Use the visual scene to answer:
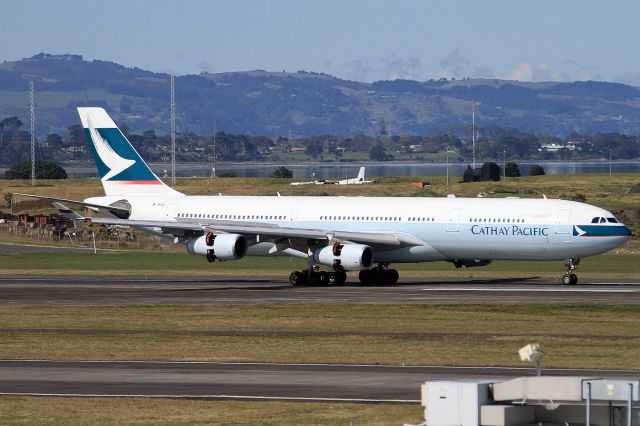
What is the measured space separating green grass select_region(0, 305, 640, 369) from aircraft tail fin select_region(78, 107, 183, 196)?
22418 mm

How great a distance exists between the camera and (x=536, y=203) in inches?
2628

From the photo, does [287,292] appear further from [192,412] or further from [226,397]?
[192,412]

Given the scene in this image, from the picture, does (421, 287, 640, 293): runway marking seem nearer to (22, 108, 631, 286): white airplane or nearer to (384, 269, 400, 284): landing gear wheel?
(22, 108, 631, 286): white airplane

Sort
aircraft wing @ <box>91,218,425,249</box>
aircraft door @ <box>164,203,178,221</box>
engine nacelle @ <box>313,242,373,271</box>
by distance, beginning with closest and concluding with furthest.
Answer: engine nacelle @ <box>313,242,373,271</box>, aircraft wing @ <box>91,218,425,249</box>, aircraft door @ <box>164,203,178,221</box>

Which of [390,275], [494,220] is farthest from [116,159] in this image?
[494,220]

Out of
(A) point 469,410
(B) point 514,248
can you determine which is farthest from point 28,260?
(A) point 469,410

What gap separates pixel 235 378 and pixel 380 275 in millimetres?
35941

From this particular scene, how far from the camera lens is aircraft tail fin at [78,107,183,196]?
7756 centimetres

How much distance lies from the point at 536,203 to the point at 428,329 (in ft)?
70.7

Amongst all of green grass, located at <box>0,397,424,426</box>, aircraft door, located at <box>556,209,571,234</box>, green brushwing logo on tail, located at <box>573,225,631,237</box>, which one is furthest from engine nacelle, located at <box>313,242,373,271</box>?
green grass, located at <box>0,397,424,426</box>

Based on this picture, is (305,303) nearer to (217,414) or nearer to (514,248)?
(514,248)

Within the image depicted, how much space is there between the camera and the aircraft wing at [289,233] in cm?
6794

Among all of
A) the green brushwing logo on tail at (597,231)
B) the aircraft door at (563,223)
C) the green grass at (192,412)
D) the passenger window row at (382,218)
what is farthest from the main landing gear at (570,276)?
the green grass at (192,412)

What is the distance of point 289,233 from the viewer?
67688mm
